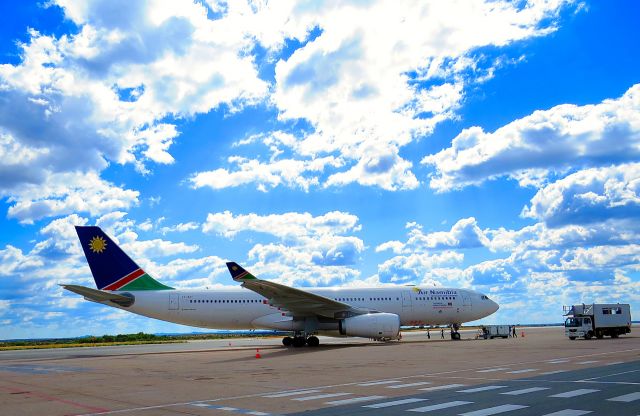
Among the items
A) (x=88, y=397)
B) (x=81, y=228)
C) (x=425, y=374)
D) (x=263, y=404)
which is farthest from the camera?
(x=81, y=228)

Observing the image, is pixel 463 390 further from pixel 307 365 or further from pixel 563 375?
pixel 307 365

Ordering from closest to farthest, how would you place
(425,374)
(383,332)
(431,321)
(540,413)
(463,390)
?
(540,413) → (463,390) → (425,374) → (383,332) → (431,321)

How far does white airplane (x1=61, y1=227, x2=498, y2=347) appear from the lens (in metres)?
30.4

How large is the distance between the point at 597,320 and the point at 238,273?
896 inches

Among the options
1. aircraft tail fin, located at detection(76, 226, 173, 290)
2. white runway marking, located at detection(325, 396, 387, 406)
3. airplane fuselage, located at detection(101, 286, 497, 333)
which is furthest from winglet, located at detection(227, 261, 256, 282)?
white runway marking, located at detection(325, 396, 387, 406)

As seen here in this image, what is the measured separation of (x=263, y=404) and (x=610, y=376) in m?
8.23

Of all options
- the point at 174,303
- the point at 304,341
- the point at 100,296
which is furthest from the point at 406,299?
the point at 100,296

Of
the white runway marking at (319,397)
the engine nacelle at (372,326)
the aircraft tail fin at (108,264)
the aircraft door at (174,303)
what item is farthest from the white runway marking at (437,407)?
the aircraft tail fin at (108,264)

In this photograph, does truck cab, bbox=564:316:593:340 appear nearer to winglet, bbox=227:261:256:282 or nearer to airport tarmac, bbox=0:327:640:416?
airport tarmac, bbox=0:327:640:416

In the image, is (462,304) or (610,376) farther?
(462,304)

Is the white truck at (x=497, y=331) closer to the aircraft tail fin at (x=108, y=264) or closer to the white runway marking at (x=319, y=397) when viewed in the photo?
the aircraft tail fin at (x=108, y=264)

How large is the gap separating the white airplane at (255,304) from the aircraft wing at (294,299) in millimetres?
59

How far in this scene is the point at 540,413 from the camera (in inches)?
315

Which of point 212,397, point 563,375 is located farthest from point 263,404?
point 563,375
